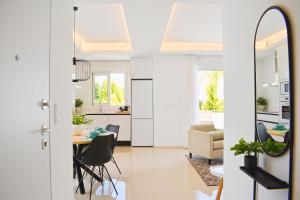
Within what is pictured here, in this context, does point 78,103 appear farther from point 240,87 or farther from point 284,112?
point 284,112

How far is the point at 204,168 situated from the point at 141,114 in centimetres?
260

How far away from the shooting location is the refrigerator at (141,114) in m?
6.55

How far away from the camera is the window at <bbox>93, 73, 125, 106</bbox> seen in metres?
7.25

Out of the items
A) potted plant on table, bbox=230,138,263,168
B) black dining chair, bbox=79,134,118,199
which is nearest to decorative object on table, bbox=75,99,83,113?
black dining chair, bbox=79,134,118,199

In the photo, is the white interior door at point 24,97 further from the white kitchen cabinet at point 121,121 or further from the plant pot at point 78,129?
the white kitchen cabinet at point 121,121

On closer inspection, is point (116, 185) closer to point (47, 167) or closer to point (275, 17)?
point (47, 167)

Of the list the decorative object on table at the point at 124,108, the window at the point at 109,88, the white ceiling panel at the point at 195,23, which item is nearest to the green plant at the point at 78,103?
the window at the point at 109,88

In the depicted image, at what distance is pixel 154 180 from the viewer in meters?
3.83

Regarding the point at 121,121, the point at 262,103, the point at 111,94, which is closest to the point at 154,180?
the point at 262,103

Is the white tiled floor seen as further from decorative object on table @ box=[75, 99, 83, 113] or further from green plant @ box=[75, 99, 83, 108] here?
green plant @ box=[75, 99, 83, 108]

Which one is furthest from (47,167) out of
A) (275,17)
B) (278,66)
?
(275,17)

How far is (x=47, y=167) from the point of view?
5.15ft

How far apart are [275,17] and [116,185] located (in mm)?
3062

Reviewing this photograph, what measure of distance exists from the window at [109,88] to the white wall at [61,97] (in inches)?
204
